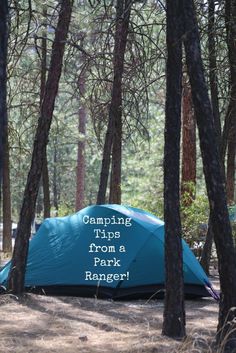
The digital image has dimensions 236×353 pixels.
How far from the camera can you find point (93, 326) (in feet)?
20.8

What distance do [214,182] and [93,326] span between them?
2.43 meters

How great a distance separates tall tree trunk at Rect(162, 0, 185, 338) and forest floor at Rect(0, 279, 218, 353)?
304 millimetres

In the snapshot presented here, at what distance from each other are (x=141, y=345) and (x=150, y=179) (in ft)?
79.4

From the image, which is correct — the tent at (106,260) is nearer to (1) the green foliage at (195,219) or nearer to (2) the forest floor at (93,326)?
(2) the forest floor at (93,326)

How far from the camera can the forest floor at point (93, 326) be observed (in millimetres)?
5223

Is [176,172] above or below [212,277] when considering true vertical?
above

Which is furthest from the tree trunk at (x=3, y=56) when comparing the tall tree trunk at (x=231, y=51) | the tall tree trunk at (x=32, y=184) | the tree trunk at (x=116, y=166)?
the tree trunk at (x=116, y=166)

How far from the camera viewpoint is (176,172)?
18.0ft

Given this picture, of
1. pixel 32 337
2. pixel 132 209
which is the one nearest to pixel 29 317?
pixel 32 337

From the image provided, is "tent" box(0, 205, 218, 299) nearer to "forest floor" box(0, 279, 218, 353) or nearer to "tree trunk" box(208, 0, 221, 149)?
"forest floor" box(0, 279, 218, 353)

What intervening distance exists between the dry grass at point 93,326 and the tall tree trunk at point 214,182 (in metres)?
0.50

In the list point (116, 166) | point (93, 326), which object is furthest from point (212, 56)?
point (116, 166)

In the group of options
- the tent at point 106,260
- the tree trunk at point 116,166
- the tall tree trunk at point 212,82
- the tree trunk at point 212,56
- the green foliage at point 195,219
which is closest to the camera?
the tree trunk at point 212,56

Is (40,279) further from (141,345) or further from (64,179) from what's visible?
(64,179)
